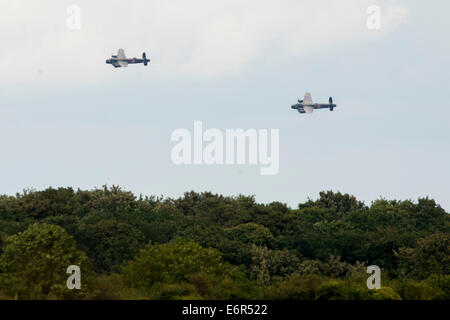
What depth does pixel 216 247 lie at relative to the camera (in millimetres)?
120438

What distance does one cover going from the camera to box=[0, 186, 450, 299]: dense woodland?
258 ft

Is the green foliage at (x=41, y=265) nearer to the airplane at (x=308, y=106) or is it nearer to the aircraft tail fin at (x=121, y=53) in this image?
the airplane at (x=308, y=106)

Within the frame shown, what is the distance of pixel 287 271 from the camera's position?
4496 inches

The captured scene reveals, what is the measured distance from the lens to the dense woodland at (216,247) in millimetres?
78500

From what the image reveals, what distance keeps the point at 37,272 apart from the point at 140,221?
55.2m

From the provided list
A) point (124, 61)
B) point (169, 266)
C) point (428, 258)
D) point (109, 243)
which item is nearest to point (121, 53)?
point (124, 61)

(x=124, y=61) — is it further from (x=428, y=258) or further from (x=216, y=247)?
(x=428, y=258)

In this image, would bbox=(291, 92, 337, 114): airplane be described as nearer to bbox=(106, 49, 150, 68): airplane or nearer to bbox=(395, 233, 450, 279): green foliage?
bbox=(106, 49, 150, 68): airplane

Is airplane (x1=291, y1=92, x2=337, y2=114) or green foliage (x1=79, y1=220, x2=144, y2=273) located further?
airplane (x1=291, y1=92, x2=337, y2=114)

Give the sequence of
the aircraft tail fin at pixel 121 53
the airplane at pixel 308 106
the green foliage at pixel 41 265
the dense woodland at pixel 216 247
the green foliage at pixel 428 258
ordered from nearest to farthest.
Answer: the green foliage at pixel 41 265 → the dense woodland at pixel 216 247 → the green foliage at pixel 428 258 → the airplane at pixel 308 106 → the aircraft tail fin at pixel 121 53

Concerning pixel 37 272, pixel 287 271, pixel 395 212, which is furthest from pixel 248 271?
pixel 395 212

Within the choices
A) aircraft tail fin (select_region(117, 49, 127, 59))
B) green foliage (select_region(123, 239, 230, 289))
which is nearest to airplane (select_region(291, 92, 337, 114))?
aircraft tail fin (select_region(117, 49, 127, 59))

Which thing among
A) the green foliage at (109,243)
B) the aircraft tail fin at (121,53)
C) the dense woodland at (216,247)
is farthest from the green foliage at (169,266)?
the aircraft tail fin at (121,53)

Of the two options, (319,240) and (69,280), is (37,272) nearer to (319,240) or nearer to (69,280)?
(69,280)
